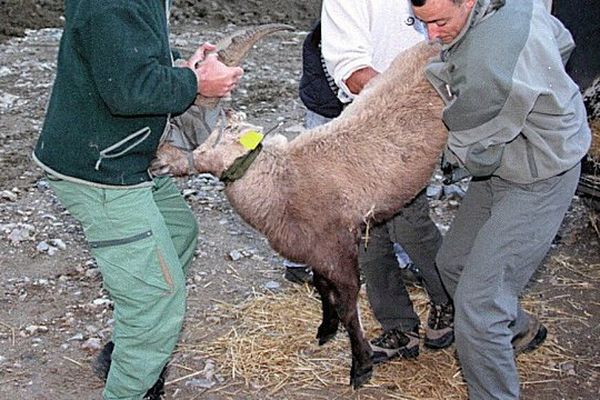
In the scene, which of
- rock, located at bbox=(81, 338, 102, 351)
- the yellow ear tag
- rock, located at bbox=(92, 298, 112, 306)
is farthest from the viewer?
rock, located at bbox=(92, 298, 112, 306)

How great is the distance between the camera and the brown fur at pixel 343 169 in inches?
166

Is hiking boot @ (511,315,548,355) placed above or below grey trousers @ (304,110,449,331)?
below

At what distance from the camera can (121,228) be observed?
3.78 metres

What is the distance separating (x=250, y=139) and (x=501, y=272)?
3.95ft

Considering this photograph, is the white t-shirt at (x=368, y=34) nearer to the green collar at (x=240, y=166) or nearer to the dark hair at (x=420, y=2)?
the green collar at (x=240, y=166)

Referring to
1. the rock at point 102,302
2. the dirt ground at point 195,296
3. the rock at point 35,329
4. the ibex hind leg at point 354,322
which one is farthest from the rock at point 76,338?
the ibex hind leg at point 354,322

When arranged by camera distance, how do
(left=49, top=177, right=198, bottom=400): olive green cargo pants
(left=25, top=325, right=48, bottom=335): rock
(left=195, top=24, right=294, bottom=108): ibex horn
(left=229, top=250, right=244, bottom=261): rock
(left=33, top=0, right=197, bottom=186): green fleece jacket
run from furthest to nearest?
(left=229, top=250, right=244, bottom=261): rock < (left=25, top=325, right=48, bottom=335): rock < (left=195, top=24, right=294, bottom=108): ibex horn < (left=49, top=177, right=198, bottom=400): olive green cargo pants < (left=33, top=0, right=197, bottom=186): green fleece jacket

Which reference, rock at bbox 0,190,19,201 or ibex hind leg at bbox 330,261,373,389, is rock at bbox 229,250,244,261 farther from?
rock at bbox 0,190,19,201

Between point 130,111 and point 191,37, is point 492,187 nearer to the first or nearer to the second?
point 130,111

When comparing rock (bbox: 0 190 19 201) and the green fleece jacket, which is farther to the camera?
rock (bbox: 0 190 19 201)

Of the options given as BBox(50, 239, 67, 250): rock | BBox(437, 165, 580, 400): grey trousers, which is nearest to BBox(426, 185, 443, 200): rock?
BBox(50, 239, 67, 250): rock

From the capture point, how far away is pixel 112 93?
342 centimetres

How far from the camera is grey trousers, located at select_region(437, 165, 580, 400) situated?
149 inches

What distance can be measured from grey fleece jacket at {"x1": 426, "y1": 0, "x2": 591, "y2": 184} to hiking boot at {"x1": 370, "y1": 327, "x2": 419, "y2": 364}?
4.37ft
